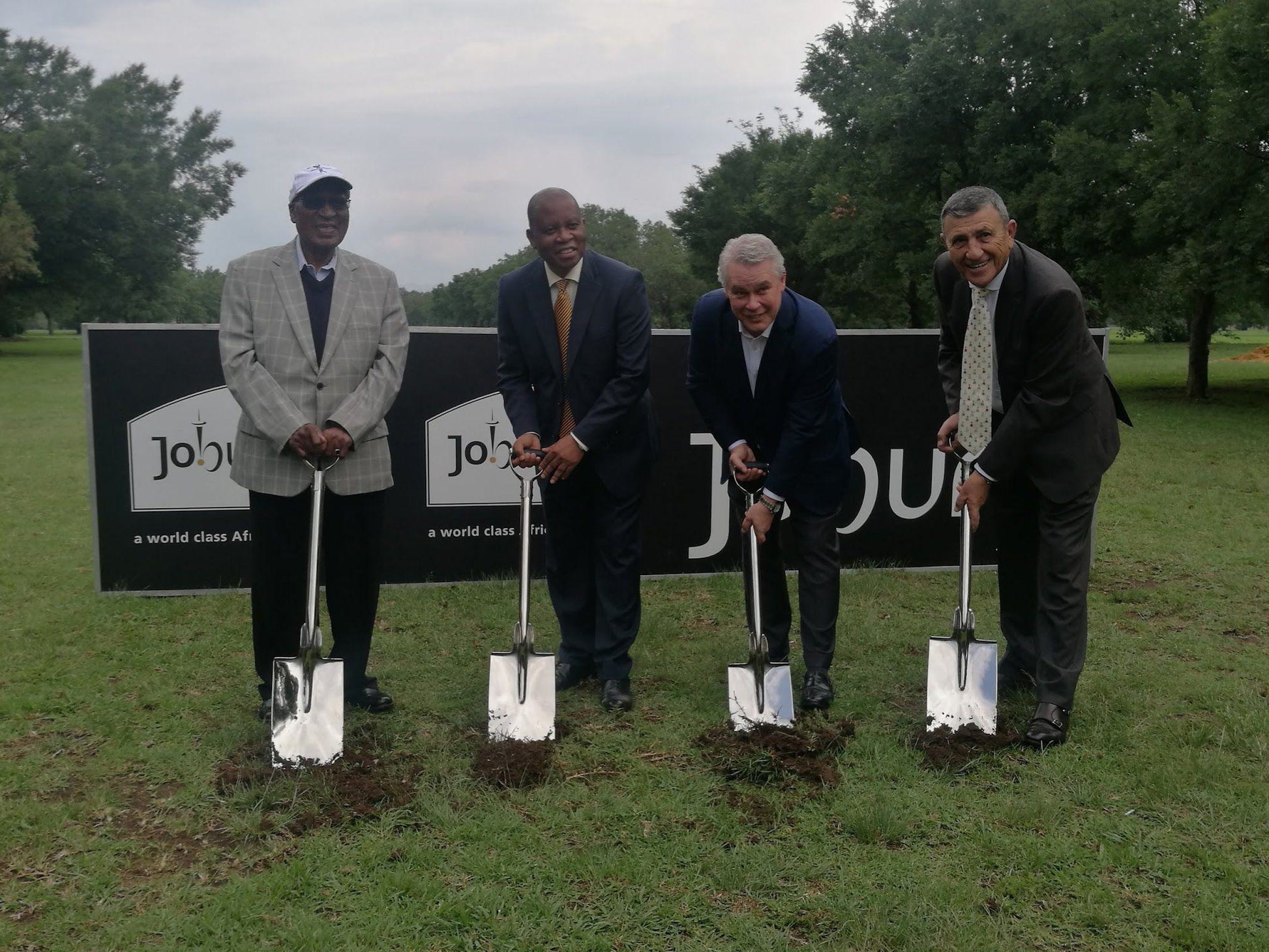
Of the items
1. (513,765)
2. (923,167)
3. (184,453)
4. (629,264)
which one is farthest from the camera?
(629,264)

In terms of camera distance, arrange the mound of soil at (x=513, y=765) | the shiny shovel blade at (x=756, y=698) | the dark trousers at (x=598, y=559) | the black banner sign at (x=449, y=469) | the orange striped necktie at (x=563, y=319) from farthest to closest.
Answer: the black banner sign at (x=449, y=469), the dark trousers at (x=598, y=559), the orange striped necktie at (x=563, y=319), the shiny shovel blade at (x=756, y=698), the mound of soil at (x=513, y=765)

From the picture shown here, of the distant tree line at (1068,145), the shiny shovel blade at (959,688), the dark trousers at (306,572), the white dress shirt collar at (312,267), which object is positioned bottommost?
the shiny shovel blade at (959,688)

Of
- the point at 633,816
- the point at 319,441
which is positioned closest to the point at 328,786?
the point at 633,816

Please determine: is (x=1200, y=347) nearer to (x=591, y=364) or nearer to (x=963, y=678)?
(x=963, y=678)

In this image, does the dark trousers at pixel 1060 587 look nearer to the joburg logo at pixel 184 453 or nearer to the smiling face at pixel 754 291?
the smiling face at pixel 754 291

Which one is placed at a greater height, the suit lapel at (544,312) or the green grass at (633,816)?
the suit lapel at (544,312)

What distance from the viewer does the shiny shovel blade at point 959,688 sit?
4133 millimetres

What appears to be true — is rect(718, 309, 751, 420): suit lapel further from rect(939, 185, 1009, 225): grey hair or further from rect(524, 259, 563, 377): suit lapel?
rect(939, 185, 1009, 225): grey hair

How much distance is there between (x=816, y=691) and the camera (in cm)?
461

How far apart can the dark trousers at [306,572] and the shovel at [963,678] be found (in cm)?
231

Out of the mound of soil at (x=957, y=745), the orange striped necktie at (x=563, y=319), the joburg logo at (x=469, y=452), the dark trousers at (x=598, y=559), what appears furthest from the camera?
the joburg logo at (x=469, y=452)

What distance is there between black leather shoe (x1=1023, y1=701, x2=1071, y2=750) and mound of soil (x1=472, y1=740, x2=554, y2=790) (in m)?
1.83

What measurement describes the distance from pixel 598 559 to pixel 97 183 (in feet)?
186

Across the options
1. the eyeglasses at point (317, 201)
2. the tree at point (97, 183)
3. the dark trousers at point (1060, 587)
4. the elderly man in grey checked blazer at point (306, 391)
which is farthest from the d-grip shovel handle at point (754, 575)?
the tree at point (97, 183)
